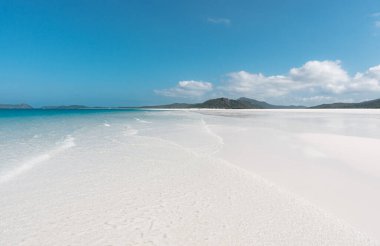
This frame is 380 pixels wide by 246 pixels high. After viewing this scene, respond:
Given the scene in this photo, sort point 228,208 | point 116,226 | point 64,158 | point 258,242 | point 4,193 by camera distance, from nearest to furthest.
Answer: point 258,242, point 116,226, point 228,208, point 4,193, point 64,158

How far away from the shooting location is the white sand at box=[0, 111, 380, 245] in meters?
4.40

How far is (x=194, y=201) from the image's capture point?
5.91 metres

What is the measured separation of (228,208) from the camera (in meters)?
5.48

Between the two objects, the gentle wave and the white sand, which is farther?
the gentle wave

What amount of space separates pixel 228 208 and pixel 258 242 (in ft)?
4.51

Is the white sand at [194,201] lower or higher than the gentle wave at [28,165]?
higher

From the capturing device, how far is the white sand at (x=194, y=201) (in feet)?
14.4

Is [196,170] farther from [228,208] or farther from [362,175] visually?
[362,175]

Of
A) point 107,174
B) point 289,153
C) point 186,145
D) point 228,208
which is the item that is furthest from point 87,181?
point 289,153

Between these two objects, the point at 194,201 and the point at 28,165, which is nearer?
the point at 194,201

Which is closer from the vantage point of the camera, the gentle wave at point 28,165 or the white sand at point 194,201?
the white sand at point 194,201

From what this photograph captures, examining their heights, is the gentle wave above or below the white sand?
below

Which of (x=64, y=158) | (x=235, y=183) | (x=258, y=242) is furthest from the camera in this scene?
(x=64, y=158)

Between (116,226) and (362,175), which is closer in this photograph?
(116,226)
